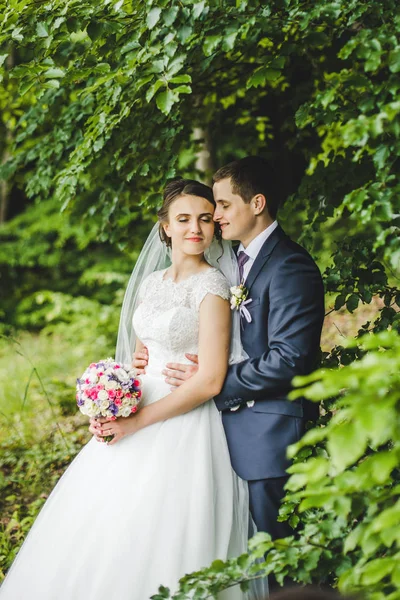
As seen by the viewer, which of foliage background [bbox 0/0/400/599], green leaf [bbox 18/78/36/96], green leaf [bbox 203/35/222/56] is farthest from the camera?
green leaf [bbox 18/78/36/96]

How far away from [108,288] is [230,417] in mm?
7593

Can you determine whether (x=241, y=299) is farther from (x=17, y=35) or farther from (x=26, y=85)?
(x=17, y=35)

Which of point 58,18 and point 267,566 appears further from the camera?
point 58,18

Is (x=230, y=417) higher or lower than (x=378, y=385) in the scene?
lower

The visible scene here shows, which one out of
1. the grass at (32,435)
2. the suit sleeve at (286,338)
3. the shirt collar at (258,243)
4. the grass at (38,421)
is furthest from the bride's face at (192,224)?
the grass at (32,435)

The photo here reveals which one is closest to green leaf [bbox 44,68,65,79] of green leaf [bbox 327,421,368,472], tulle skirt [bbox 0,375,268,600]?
tulle skirt [bbox 0,375,268,600]

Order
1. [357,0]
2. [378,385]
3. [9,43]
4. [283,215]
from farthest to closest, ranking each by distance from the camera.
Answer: [283,215] → [9,43] → [357,0] → [378,385]

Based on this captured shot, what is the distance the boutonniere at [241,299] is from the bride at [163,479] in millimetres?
45

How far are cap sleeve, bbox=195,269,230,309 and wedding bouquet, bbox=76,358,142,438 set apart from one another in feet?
1.66

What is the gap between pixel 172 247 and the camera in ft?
10.4

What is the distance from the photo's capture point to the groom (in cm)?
270

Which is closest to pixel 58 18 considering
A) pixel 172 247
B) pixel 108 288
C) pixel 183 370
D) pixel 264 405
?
pixel 172 247

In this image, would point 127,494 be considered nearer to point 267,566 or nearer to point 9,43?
point 267,566

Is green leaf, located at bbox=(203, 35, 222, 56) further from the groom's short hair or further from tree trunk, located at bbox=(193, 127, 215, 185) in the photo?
tree trunk, located at bbox=(193, 127, 215, 185)
